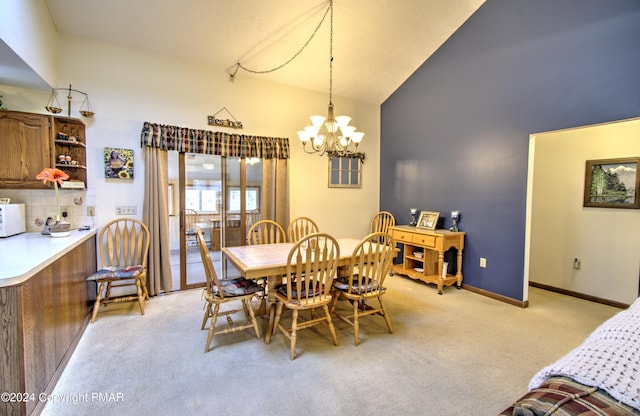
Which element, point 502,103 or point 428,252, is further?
point 428,252

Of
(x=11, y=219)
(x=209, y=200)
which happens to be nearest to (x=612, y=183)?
(x=209, y=200)

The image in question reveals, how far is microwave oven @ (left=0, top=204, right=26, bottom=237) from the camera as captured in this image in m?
2.55

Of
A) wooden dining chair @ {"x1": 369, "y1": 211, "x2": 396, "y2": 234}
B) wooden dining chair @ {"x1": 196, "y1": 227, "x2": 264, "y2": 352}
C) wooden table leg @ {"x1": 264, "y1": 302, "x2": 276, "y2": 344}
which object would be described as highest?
wooden dining chair @ {"x1": 369, "y1": 211, "x2": 396, "y2": 234}

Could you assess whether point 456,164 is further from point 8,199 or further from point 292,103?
point 8,199

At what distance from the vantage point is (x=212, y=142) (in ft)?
12.8

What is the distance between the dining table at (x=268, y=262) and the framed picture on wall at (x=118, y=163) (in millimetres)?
1723

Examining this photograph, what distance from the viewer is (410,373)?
6.98ft

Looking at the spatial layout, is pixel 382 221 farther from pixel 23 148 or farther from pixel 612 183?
pixel 23 148

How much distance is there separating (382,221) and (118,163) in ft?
13.1

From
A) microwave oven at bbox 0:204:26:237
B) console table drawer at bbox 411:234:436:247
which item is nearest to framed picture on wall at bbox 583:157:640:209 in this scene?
console table drawer at bbox 411:234:436:247

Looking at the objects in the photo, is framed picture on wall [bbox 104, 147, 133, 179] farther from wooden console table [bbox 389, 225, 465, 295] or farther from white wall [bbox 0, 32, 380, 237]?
wooden console table [bbox 389, 225, 465, 295]

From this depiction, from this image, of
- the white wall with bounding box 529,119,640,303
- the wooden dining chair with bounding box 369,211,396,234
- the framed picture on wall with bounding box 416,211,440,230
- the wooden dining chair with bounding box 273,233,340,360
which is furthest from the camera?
the wooden dining chair with bounding box 369,211,396,234

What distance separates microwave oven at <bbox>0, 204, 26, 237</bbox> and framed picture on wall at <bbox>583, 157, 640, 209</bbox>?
6329mm

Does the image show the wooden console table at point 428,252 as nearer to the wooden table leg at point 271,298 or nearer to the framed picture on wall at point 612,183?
the framed picture on wall at point 612,183
